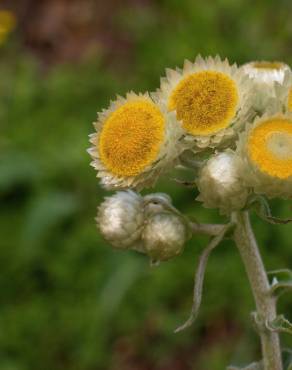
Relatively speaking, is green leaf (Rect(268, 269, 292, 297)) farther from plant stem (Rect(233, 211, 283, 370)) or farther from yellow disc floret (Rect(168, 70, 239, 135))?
yellow disc floret (Rect(168, 70, 239, 135))

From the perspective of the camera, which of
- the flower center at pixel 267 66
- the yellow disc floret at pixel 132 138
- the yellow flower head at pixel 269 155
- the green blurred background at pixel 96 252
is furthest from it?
the green blurred background at pixel 96 252

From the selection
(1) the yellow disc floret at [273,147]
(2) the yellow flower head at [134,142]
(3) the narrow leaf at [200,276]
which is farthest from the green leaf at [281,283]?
(2) the yellow flower head at [134,142]

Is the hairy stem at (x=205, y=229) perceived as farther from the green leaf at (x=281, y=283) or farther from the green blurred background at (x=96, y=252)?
the green blurred background at (x=96, y=252)

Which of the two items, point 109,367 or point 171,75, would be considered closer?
point 171,75

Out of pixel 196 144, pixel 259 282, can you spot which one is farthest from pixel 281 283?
pixel 196 144

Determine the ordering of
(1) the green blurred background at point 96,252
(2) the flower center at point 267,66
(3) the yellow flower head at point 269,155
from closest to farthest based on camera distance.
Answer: (3) the yellow flower head at point 269,155 < (2) the flower center at point 267,66 < (1) the green blurred background at point 96,252

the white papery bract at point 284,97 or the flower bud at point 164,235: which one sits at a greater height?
the white papery bract at point 284,97

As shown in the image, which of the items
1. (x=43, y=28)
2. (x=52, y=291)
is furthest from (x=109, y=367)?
(x=43, y=28)

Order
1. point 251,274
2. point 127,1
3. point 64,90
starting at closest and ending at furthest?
point 251,274
point 64,90
point 127,1

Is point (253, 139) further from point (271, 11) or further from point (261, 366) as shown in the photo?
point (271, 11)
